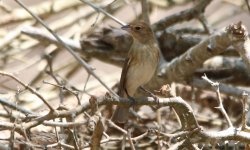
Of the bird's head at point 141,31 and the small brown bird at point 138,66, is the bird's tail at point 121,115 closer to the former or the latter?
the small brown bird at point 138,66

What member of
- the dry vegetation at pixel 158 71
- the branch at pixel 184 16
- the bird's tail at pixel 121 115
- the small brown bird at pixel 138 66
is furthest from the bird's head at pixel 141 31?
the bird's tail at pixel 121 115

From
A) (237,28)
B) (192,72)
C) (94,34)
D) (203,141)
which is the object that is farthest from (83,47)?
(203,141)

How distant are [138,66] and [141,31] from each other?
444mm

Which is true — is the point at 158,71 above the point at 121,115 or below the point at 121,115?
above

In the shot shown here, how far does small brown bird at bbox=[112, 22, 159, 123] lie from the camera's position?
5.80 metres

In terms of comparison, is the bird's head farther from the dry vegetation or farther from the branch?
the branch

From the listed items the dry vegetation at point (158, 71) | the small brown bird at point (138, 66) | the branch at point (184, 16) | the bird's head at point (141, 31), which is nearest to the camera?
the dry vegetation at point (158, 71)

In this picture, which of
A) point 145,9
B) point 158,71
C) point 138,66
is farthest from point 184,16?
point 138,66

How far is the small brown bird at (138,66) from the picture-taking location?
5797mm

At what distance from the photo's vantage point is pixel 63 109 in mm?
4496

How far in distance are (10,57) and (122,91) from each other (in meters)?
1.63

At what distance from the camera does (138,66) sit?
19.2ft

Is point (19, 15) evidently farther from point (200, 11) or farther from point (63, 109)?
point (63, 109)

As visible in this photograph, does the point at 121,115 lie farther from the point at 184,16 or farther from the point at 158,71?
the point at 184,16
